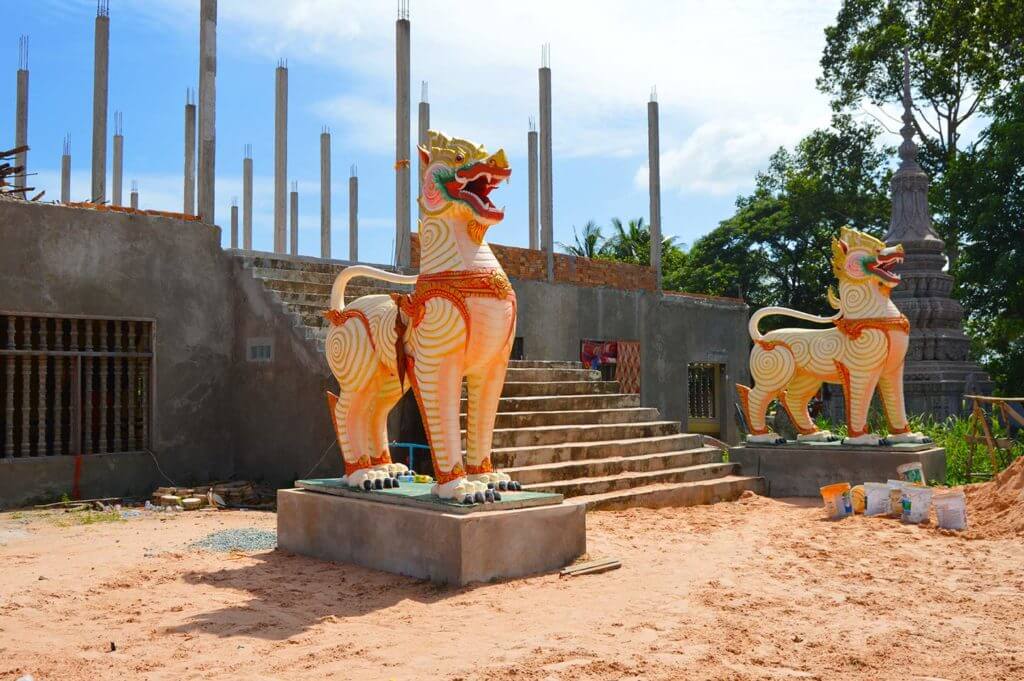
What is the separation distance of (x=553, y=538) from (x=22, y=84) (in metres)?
14.4

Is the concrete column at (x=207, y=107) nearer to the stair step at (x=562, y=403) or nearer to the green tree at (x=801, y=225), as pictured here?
the stair step at (x=562, y=403)

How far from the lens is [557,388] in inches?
398

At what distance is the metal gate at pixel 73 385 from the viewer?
8945mm

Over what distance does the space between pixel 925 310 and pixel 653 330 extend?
4.39 m

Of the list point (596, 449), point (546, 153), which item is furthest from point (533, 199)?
point (596, 449)

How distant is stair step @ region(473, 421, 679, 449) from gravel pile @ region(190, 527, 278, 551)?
79.7 inches

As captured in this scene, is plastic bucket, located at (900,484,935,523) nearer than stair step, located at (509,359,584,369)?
Yes

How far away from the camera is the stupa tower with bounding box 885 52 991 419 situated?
13992 millimetres

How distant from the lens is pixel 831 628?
4.41 m

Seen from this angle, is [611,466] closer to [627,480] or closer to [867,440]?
[627,480]

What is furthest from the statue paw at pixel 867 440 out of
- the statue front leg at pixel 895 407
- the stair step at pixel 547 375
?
the stair step at pixel 547 375

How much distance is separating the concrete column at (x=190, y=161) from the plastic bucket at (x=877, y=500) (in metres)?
10.2

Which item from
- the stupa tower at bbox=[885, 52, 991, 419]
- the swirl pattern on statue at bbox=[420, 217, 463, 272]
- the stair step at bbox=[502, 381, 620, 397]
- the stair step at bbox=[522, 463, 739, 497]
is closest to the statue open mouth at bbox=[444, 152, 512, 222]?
the swirl pattern on statue at bbox=[420, 217, 463, 272]

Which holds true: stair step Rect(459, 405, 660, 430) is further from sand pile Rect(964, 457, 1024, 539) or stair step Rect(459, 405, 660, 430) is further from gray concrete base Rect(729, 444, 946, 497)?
sand pile Rect(964, 457, 1024, 539)
